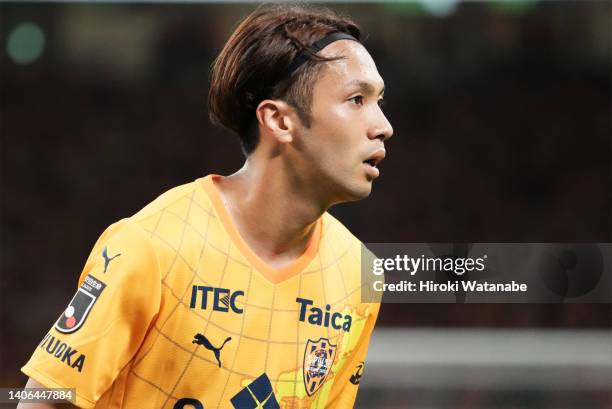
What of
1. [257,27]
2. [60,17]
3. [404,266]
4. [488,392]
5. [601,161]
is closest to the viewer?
[257,27]

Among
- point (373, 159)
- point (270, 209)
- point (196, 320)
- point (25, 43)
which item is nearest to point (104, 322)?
point (196, 320)

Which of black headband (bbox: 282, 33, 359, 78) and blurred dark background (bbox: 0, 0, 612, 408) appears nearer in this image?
black headband (bbox: 282, 33, 359, 78)

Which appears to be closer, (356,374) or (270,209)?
(270,209)

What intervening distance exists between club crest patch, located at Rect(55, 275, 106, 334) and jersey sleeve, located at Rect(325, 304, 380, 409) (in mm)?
816

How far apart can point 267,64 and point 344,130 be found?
28 centimetres

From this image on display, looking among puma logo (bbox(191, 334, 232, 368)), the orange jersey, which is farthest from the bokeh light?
puma logo (bbox(191, 334, 232, 368))

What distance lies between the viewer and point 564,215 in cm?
785

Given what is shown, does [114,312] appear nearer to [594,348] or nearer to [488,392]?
[488,392]

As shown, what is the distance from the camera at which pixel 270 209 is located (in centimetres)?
252

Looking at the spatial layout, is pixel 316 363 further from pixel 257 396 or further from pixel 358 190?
pixel 358 190

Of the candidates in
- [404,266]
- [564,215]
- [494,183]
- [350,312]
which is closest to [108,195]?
[494,183]

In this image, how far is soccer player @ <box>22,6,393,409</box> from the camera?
2.27 meters

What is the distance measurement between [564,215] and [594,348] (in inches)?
55.8

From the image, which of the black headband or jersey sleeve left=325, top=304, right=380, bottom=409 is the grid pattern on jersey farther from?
the black headband
